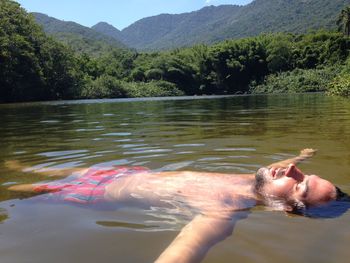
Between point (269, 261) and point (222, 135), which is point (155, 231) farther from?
point (222, 135)

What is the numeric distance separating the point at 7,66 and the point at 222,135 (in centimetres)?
3654

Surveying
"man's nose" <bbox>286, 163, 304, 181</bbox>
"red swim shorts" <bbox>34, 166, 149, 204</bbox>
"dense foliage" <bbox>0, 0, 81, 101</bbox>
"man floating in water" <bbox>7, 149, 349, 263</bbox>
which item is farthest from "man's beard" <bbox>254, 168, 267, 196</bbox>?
"dense foliage" <bbox>0, 0, 81, 101</bbox>

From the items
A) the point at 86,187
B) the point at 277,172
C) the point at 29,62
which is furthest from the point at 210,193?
the point at 29,62

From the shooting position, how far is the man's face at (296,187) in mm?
2996

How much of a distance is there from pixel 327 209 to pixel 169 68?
7324cm

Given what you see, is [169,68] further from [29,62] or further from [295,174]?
[295,174]

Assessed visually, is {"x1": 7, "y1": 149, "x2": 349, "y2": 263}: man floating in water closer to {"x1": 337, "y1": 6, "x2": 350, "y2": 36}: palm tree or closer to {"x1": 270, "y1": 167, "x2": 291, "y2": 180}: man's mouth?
{"x1": 270, "y1": 167, "x2": 291, "y2": 180}: man's mouth

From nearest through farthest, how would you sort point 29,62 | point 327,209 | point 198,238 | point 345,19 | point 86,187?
point 198,238, point 327,209, point 86,187, point 29,62, point 345,19

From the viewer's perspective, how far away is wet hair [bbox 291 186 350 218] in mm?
2930

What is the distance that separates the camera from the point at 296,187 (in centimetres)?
301

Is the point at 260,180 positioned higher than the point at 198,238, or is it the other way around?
the point at 260,180

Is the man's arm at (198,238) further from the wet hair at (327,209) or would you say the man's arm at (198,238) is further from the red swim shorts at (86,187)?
the red swim shorts at (86,187)

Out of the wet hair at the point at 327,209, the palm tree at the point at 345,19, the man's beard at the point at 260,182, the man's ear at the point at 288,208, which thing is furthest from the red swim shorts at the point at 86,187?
the palm tree at the point at 345,19

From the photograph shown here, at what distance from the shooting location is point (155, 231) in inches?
105
